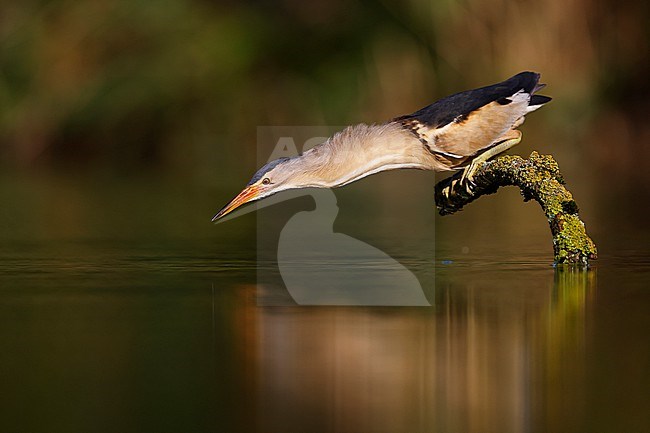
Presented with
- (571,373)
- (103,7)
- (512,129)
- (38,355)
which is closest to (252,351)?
(38,355)

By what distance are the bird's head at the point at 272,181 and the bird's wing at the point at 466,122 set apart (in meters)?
0.58

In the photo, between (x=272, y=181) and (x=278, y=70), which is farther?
(x=278, y=70)

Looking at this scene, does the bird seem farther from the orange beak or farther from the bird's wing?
the orange beak

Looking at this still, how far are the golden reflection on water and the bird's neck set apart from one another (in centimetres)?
89

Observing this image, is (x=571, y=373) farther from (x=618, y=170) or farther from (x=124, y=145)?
(x=124, y=145)

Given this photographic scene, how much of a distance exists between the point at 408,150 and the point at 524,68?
5.53 m

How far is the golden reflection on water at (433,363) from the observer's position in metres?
3.79

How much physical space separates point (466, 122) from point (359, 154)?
0.55m

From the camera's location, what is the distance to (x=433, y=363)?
4.43 meters

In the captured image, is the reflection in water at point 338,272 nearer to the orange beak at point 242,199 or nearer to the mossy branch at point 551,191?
the orange beak at point 242,199

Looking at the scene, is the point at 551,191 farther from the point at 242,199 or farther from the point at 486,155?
the point at 242,199

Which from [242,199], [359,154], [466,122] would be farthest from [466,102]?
[242,199]

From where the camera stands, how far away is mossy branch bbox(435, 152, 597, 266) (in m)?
6.30

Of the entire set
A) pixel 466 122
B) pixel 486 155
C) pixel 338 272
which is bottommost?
pixel 338 272
